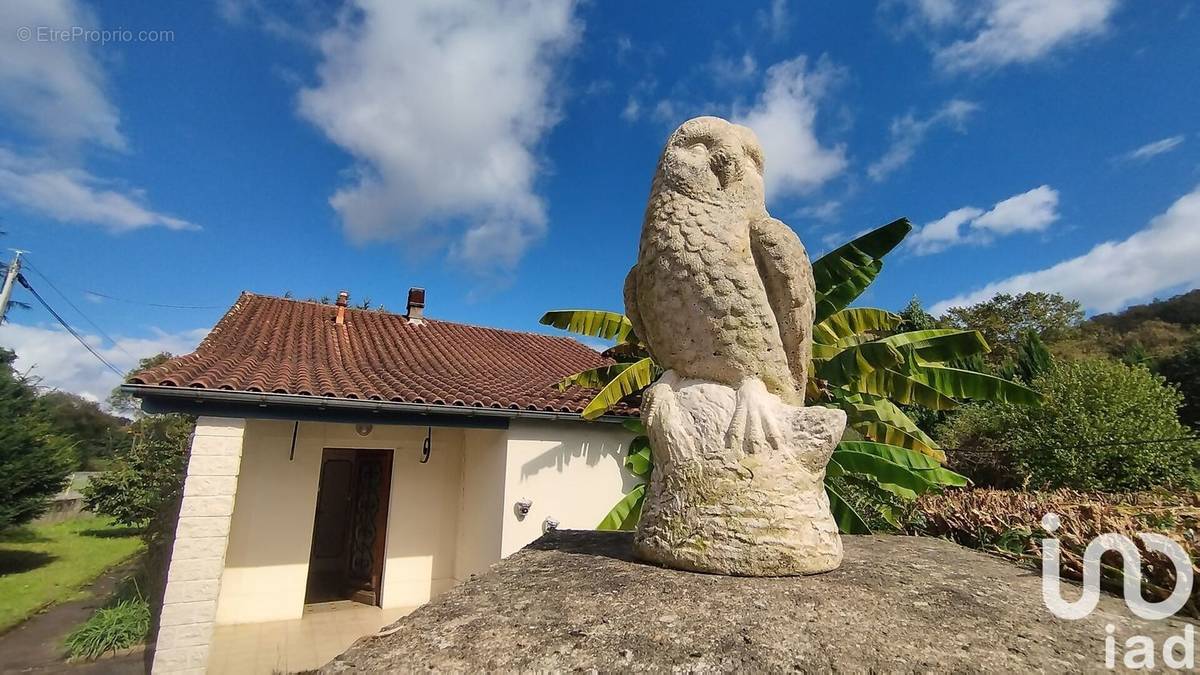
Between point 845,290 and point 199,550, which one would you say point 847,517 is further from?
point 199,550

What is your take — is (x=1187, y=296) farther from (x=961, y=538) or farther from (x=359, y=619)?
(x=359, y=619)

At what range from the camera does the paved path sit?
586 cm

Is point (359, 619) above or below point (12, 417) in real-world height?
below

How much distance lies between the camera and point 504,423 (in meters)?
7.04

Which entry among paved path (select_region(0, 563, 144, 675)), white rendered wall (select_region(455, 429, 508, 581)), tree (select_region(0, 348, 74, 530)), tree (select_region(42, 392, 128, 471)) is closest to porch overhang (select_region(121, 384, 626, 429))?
white rendered wall (select_region(455, 429, 508, 581))

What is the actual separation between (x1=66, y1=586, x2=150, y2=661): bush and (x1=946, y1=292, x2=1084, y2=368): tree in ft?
88.0

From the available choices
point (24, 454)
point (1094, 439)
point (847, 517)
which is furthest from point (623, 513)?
point (24, 454)

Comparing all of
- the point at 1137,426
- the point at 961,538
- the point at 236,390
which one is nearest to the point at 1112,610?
the point at 961,538

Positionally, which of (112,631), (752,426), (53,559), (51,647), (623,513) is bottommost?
(53,559)

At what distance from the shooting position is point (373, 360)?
8398mm

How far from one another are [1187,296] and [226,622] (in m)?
49.8

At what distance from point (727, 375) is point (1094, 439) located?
10.8m

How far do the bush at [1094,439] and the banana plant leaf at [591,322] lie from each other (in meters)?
7.76

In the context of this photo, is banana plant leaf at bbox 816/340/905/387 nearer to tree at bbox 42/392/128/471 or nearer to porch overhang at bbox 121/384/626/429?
Result: porch overhang at bbox 121/384/626/429
